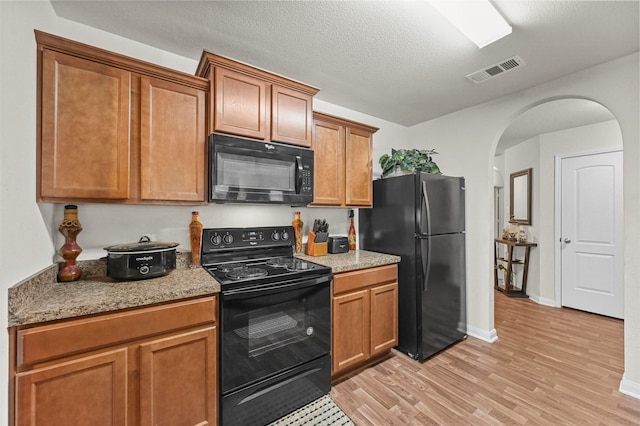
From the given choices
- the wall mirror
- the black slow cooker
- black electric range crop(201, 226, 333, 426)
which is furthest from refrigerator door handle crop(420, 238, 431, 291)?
Answer: the wall mirror

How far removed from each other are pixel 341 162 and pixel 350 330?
149cm

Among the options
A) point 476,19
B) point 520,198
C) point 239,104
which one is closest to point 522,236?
point 520,198

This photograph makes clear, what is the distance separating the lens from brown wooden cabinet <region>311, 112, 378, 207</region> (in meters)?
2.42

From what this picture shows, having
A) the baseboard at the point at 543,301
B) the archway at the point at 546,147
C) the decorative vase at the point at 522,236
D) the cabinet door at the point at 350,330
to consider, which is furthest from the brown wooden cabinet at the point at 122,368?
the decorative vase at the point at 522,236

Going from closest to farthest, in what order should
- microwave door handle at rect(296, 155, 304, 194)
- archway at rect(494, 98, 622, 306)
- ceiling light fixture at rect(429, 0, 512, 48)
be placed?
ceiling light fixture at rect(429, 0, 512, 48) → microwave door handle at rect(296, 155, 304, 194) → archway at rect(494, 98, 622, 306)

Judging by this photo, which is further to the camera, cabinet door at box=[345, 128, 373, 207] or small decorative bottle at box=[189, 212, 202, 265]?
cabinet door at box=[345, 128, 373, 207]

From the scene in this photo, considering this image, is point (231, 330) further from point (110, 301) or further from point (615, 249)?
point (615, 249)

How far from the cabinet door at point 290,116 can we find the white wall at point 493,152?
1967mm

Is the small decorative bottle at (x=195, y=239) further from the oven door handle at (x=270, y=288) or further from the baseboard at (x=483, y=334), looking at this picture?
the baseboard at (x=483, y=334)

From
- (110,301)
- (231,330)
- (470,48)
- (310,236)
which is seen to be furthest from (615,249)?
(110,301)

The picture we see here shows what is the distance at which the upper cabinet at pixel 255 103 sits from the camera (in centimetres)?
178

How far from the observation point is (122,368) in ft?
4.14

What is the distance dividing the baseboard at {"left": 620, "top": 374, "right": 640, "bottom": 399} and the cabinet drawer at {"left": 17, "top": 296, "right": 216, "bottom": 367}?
2984 millimetres

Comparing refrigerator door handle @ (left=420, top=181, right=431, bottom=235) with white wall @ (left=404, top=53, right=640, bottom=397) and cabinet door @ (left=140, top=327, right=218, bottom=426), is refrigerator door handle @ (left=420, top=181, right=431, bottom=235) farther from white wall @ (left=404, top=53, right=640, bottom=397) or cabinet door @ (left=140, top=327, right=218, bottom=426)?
cabinet door @ (left=140, top=327, right=218, bottom=426)
